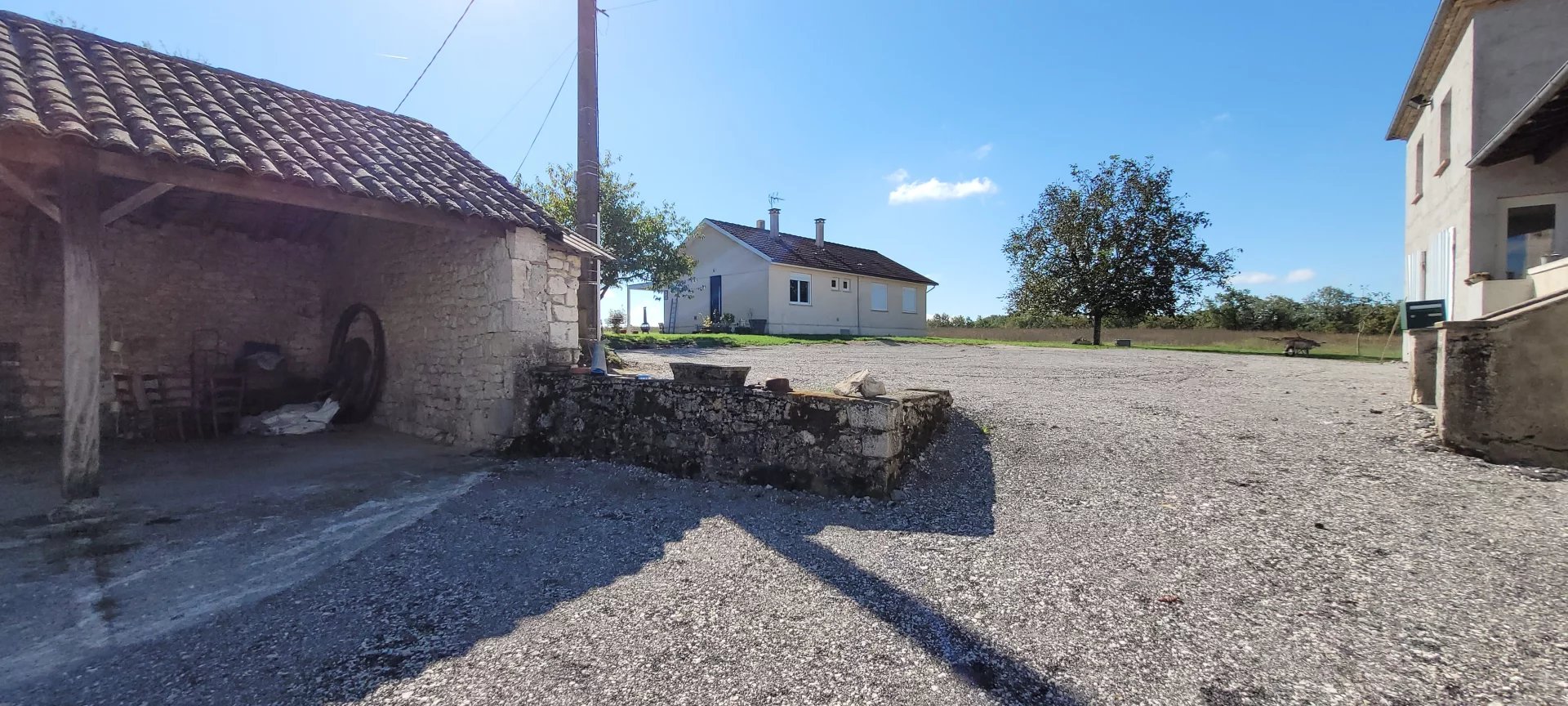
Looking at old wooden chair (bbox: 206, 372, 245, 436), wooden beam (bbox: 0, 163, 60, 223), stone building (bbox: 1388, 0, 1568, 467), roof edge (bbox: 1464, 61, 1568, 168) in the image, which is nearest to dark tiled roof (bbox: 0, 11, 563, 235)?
wooden beam (bbox: 0, 163, 60, 223)

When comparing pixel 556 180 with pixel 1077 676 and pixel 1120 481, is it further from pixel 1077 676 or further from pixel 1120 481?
pixel 1077 676

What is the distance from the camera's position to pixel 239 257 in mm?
9203

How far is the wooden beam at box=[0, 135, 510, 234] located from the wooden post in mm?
181

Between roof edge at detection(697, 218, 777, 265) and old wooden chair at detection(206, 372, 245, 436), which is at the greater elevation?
roof edge at detection(697, 218, 777, 265)

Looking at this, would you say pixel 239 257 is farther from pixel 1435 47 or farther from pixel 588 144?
pixel 1435 47

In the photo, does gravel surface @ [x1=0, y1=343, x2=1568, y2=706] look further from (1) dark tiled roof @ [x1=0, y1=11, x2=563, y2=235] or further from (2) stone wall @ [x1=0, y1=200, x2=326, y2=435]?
(2) stone wall @ [x1=0, y1=200, x2=326, y2=435]

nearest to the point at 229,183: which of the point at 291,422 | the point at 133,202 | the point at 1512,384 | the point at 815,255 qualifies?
the point at 133,202

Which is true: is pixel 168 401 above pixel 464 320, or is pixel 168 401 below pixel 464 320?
below

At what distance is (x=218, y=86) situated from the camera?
6.88 m

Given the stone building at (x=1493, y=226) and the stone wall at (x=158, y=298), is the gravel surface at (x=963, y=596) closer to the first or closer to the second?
the stone building at (x=1493, y=226)

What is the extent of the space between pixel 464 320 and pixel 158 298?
4.87m

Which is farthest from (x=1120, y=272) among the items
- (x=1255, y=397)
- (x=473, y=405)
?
(x=473, y=405)

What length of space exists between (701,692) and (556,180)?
2087 centimetres

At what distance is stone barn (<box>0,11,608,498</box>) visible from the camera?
4.80 meters
